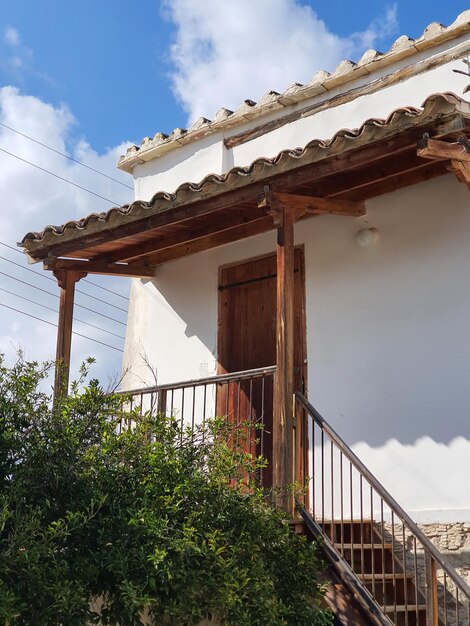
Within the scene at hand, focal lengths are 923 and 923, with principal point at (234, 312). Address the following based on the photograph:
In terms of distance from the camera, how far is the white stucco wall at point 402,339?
7.10m

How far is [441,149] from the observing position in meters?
6.23

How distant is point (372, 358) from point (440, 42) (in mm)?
2854

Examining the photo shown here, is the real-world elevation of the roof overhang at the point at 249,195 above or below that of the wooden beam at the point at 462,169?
above

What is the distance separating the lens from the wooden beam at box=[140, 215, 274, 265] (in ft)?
28.3

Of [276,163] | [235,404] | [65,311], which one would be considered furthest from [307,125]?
[65,311]

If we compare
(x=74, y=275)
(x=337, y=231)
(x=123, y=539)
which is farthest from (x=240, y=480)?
(x=74, y=275)

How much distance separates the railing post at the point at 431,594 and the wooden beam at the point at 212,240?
142 inches

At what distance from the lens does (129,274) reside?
957 cm

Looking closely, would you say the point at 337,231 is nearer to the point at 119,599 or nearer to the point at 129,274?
the point at 129,274

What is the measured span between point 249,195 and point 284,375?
147 centimetres

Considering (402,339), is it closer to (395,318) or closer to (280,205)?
(395,318)

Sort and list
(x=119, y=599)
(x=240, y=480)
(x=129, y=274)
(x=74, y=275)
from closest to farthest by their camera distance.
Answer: (x=119, y=599) → (x=240, y=480) → (x=74, y=275) → (x=129, y=274)

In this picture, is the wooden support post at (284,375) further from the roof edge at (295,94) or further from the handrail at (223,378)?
the roof edge at (295,94)

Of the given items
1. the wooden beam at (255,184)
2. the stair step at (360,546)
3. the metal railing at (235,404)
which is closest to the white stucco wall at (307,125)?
the wooden beam at (255,184)
